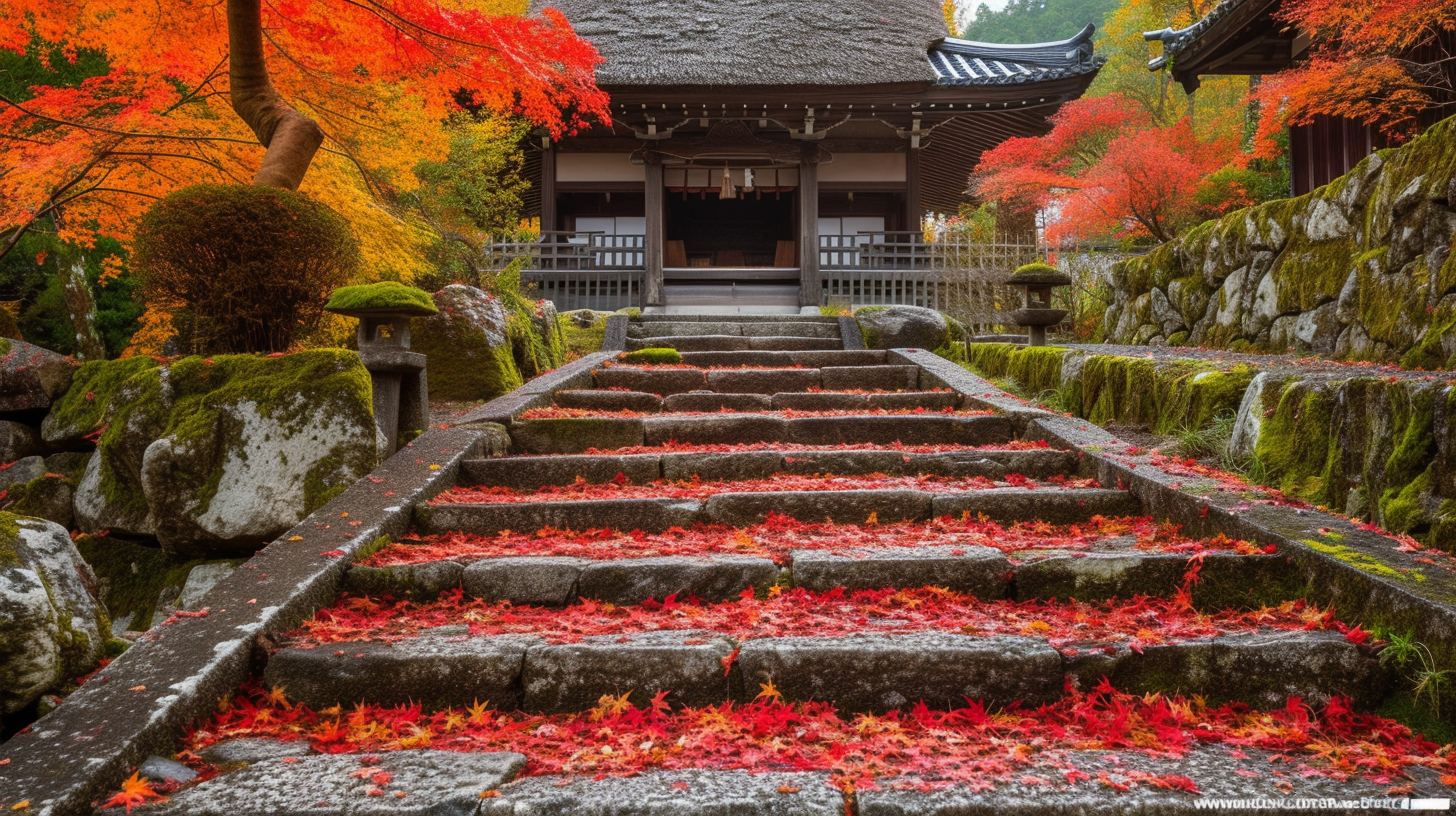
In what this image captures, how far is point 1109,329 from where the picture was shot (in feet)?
27.0

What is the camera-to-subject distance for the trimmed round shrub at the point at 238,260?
379cm

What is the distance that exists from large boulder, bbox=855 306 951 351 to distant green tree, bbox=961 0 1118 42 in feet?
84.9

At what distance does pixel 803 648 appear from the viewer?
214 cm

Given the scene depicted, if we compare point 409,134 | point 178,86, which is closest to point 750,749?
point 409,134

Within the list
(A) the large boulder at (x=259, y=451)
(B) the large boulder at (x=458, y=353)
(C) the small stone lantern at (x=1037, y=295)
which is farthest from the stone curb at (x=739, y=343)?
(A) the large boulder at (x=259, y=451)

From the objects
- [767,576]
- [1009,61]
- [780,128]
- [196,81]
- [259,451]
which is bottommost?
[767,576]

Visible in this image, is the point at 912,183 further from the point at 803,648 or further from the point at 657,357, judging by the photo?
the point at 803,648

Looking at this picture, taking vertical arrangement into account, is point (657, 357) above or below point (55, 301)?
below

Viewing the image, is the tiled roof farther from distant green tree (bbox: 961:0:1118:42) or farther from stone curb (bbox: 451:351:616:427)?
distant green tree (bbox: 961:0:1118:42)

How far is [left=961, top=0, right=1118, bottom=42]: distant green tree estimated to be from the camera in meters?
29.6

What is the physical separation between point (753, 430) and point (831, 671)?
259 centimetres

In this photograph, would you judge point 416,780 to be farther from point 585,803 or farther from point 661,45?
point 661,45

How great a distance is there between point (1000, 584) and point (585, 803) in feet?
5.29

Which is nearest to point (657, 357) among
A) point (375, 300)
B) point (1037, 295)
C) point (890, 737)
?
point (375, 300)
